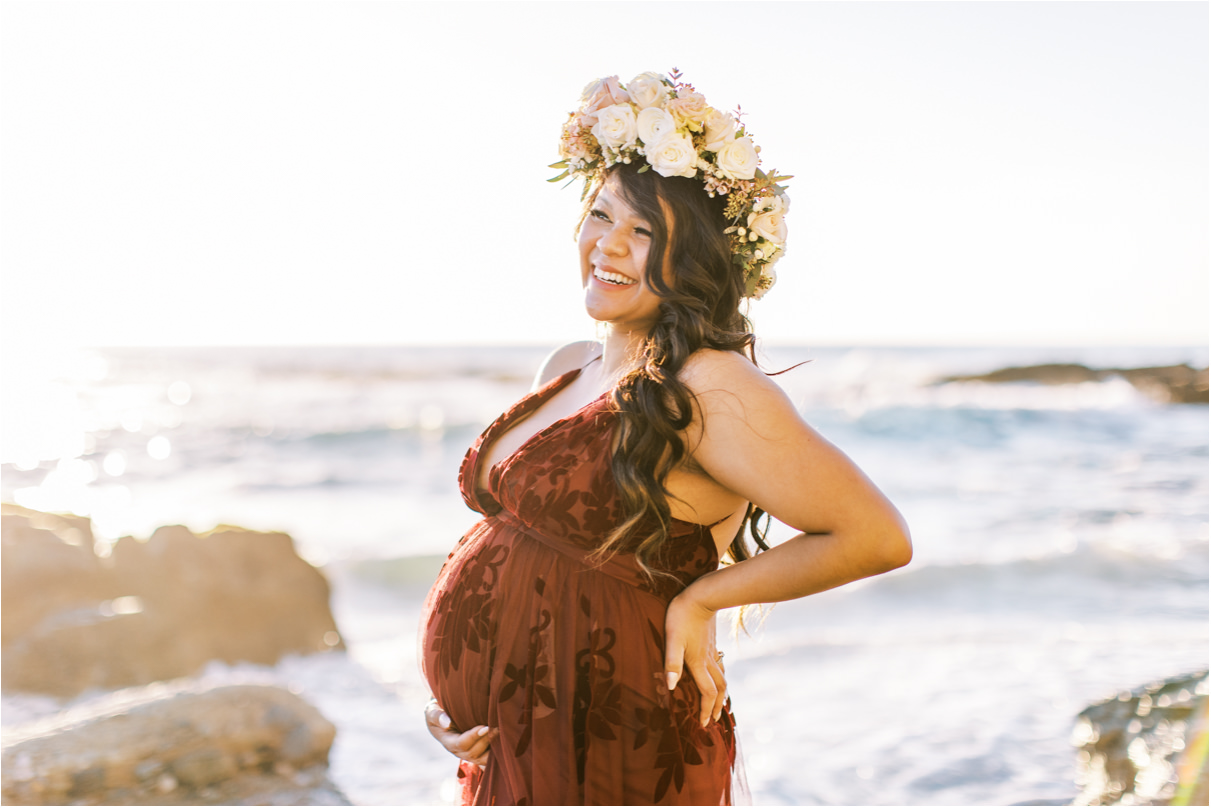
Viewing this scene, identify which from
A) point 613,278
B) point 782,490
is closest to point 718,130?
point 613,278

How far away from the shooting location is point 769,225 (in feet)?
7.93

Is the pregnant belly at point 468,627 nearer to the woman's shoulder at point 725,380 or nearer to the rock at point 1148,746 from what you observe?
the woman's shoulder at point 725,380

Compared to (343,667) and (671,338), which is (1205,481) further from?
(671,338)

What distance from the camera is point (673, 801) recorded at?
2113 mm

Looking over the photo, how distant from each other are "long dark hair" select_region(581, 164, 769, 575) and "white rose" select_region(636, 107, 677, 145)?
101 mm

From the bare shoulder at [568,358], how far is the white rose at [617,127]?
0.68 metres

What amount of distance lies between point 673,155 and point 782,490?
0.99m

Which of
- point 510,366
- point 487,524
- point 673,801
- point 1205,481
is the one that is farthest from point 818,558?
point 510,366

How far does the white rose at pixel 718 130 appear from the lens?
2412 millimetres

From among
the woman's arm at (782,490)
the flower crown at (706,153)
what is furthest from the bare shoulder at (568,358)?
the woman's arm at (782,490)

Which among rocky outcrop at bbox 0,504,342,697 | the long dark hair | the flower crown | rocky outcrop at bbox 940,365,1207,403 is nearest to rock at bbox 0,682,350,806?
rocky outcrop at bbox 0,504,342,697

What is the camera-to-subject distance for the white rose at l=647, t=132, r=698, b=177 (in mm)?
2318

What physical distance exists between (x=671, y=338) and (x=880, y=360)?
158ft

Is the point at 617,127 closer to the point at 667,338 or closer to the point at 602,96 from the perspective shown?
the point at 602,96
